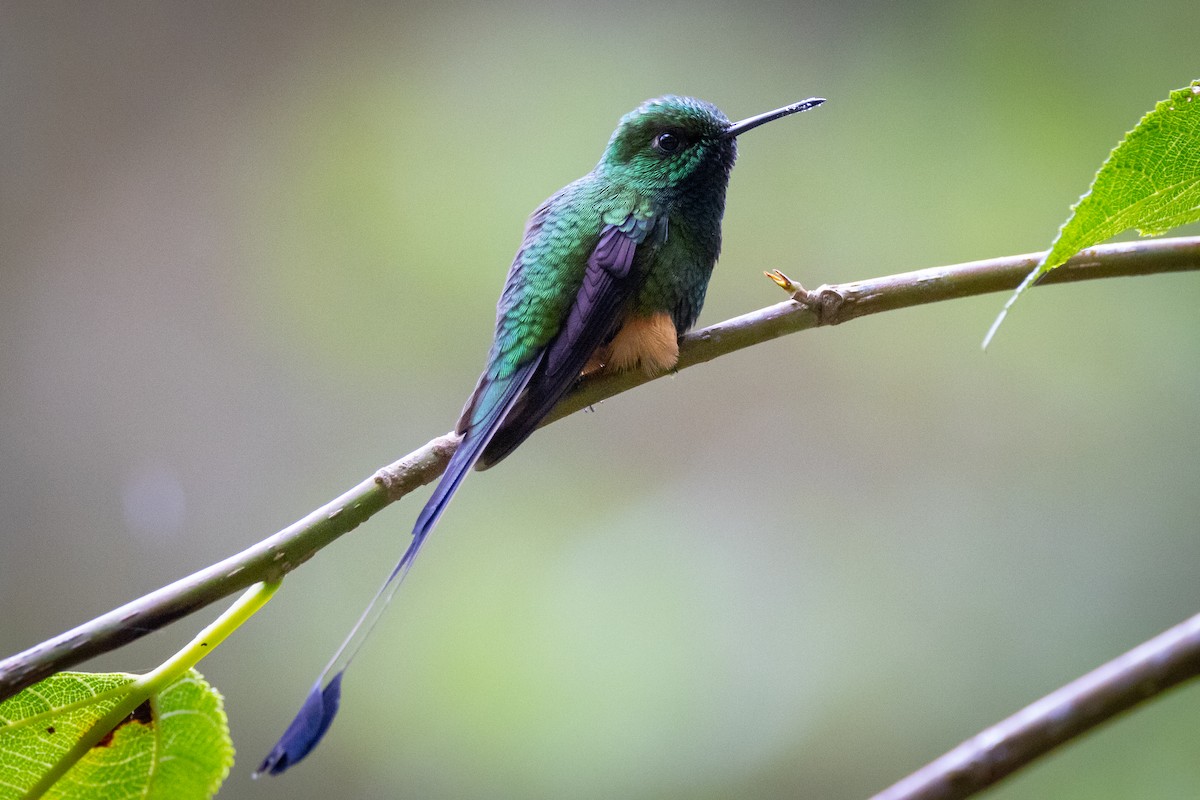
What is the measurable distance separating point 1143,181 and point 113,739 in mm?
1003

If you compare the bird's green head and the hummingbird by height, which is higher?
the bird's green head

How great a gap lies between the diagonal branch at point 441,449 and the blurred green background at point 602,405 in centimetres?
180

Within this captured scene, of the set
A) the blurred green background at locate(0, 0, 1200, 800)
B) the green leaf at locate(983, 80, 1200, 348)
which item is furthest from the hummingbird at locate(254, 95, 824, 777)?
the blurred green background at locate(0, 0, 1200, 800)

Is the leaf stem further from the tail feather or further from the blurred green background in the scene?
the blurred green background

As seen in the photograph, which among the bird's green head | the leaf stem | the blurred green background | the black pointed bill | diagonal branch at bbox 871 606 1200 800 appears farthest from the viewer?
the blurred green background

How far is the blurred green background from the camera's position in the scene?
289cm

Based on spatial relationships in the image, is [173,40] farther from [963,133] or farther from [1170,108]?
[1170,108]

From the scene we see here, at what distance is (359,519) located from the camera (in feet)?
3.02

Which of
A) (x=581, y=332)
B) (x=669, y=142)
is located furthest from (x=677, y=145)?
(x=581, y=332)

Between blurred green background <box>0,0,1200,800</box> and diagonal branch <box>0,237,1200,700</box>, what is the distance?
5.90 ft

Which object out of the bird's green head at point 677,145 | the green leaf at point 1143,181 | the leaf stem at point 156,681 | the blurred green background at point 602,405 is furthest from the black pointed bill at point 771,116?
the blurred green background at point 602,405

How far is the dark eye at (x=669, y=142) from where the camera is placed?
1721 millimetres

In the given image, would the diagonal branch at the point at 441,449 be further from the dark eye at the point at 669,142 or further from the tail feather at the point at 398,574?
the dark eye at the point at 669,142

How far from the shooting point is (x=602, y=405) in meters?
3.11
